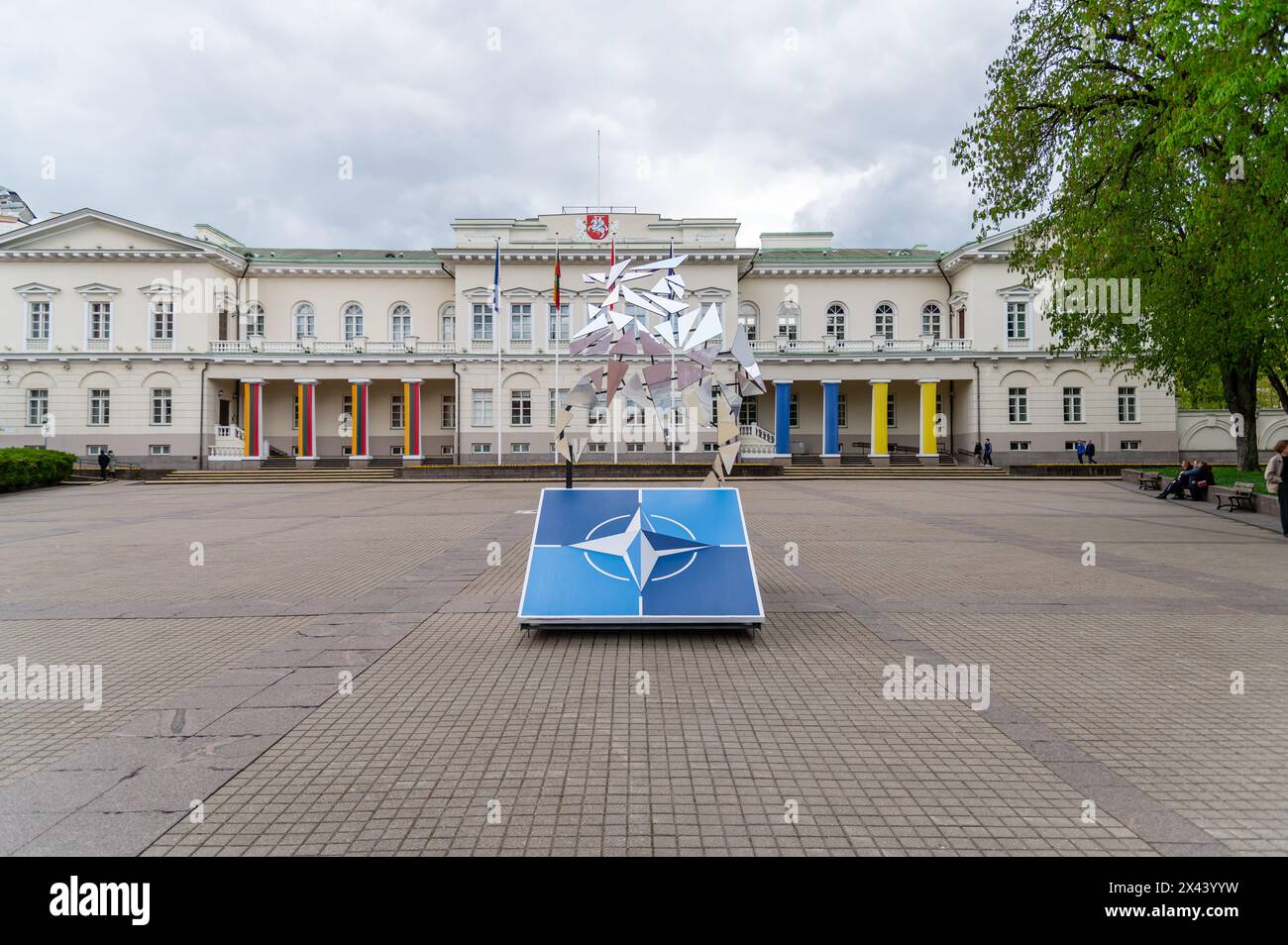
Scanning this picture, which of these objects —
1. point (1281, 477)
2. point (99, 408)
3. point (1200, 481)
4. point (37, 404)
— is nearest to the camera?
point (1281, 477)

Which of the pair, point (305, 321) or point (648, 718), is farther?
point (305, 321)

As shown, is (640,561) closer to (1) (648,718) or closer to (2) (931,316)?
(1) (648,718)

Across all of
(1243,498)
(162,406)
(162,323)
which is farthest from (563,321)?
(1243,498)

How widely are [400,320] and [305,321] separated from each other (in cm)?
601

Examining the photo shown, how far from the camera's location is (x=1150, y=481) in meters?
28.2

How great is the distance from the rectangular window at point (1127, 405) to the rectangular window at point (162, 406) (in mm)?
55489

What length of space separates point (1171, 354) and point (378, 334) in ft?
136

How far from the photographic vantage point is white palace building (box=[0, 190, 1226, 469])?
4297 cm

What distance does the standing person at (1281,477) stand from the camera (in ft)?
49.6

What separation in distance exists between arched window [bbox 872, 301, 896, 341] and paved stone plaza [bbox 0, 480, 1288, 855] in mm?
38233

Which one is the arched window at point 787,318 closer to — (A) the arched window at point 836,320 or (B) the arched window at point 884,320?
(A) the arched window at point 836,320

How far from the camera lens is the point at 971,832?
3.74 meters
